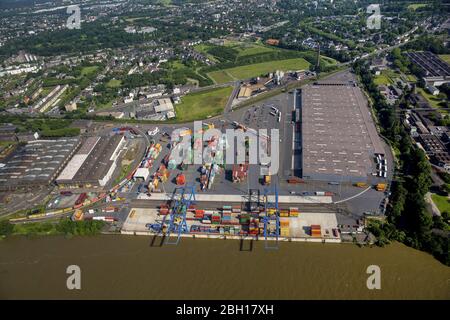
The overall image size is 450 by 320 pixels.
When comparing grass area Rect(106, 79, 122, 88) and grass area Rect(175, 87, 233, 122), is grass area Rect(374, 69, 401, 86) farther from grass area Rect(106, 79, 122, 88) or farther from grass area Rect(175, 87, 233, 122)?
grass area Rect(106, 79, 122, 88)

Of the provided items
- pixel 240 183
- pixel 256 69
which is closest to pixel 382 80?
pixel 256 69

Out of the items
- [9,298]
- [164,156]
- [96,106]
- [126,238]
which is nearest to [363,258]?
[126,238]

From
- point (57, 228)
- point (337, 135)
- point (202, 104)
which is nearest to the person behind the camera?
point (57, 228)

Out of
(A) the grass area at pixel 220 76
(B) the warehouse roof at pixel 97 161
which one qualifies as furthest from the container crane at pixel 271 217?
(A) the grass area at pixel 220 76

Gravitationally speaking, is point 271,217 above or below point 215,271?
above

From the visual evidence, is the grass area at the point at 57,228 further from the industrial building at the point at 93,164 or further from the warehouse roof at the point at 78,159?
the warehouse roof at the point at 78,159

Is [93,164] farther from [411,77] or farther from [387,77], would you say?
[411,77]
